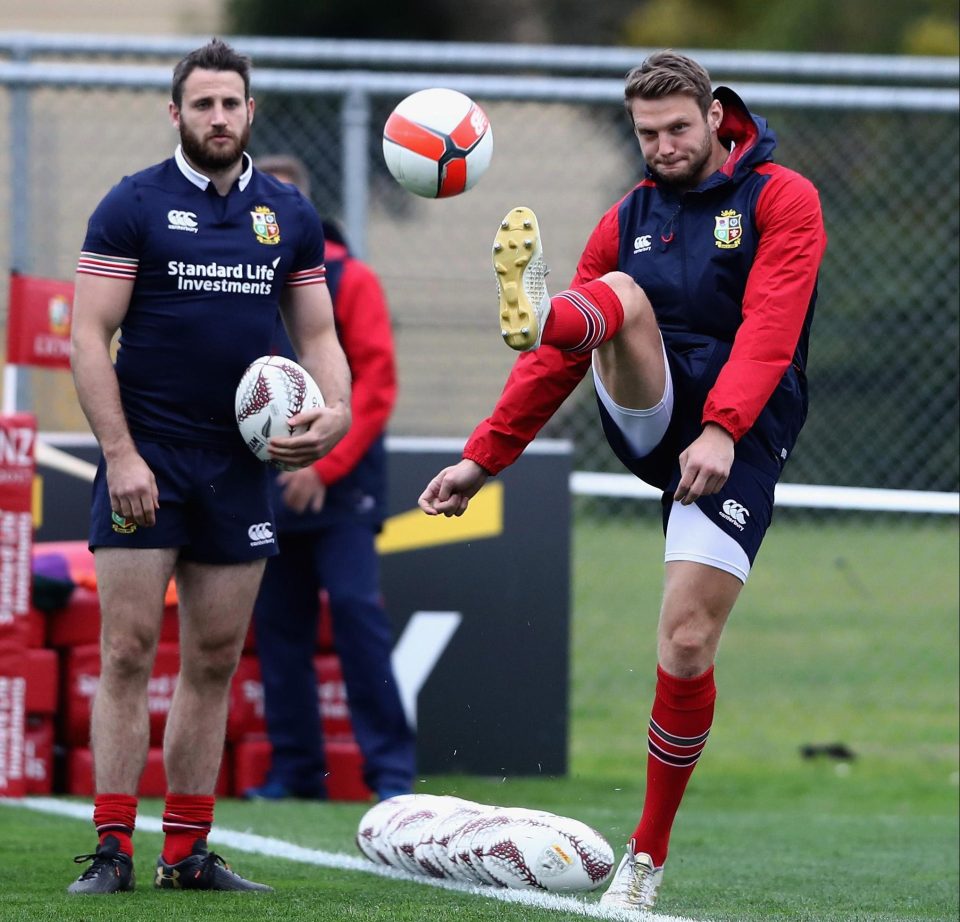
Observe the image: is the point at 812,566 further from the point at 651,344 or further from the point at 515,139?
the point at 651,344

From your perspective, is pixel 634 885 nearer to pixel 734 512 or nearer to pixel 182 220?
pixel 734 512

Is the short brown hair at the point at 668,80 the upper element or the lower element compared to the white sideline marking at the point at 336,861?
upper

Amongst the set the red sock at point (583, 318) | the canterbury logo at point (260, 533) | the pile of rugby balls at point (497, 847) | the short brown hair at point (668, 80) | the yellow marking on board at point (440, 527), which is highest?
the short brown hair at point (668, 80)

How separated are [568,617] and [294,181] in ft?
7.83

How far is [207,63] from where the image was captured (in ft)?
16.1

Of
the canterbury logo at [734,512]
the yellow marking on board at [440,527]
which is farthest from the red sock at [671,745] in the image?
the yellow marking on board at [440,527]

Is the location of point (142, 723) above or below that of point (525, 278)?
below

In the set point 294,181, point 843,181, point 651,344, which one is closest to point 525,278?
point 651,344

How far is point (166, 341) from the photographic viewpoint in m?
4.91

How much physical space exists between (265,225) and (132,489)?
835 millimetres

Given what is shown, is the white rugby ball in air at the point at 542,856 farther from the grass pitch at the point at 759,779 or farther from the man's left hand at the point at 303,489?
the man's left hand at the point at 303,489

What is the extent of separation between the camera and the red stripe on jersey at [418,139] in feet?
16.3

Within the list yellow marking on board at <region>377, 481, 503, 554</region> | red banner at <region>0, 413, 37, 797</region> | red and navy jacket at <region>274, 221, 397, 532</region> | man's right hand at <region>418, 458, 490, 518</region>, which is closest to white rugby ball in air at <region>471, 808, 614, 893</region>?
man's right hand at <region>418, 458, 490, 518</region>

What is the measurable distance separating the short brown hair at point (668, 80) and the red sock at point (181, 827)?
2.25 meters
